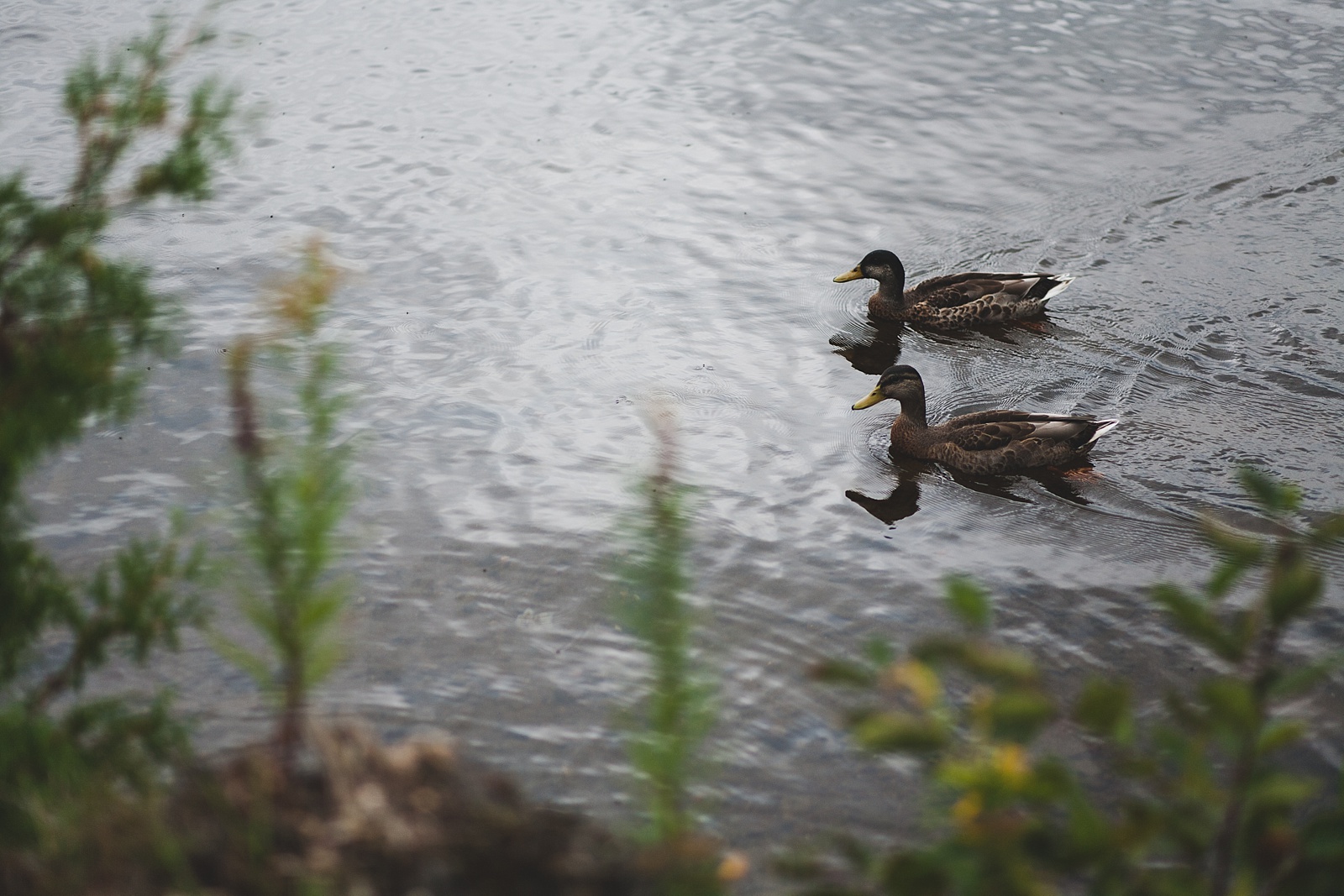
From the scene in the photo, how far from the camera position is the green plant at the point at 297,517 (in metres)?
2.40

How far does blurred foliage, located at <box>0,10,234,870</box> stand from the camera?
300 centimetres

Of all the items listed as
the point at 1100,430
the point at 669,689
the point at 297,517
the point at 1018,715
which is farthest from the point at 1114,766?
the point at 1100,430

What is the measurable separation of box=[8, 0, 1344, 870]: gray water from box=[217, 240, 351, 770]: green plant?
8.63 ft

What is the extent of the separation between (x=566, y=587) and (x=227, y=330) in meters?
3.80

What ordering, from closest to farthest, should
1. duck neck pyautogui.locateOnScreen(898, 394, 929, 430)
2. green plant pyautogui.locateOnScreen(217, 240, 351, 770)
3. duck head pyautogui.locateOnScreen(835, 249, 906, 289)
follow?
green plant pyautogui.locateOnScreen(217, 240, 351, 770) < duck neck pyautogui.locateOnScreen(898, 394, 929, 430) < duck head pyautogui.locateOnScreen(835, 249, 906, 289)

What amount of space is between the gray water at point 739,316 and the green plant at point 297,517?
104 inches

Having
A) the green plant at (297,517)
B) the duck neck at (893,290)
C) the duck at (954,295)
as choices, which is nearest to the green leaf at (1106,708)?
the green plant at (297,517)

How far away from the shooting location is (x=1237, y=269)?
1034 cm

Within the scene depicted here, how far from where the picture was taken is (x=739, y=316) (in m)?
9.80

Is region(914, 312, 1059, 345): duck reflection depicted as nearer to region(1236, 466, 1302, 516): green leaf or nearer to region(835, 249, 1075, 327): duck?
region(835, 249, 1075, 327): duck

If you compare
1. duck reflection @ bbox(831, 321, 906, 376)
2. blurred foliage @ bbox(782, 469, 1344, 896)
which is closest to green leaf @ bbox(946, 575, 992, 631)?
blurred foliage @ bbox(782, 469, 1344, 896)

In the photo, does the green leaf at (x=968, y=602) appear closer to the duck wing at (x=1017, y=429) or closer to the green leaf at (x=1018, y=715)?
the green leaf at (x=1018, y=715)

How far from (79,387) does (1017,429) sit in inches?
247

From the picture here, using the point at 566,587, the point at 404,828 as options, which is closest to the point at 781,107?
the point at 566,587
